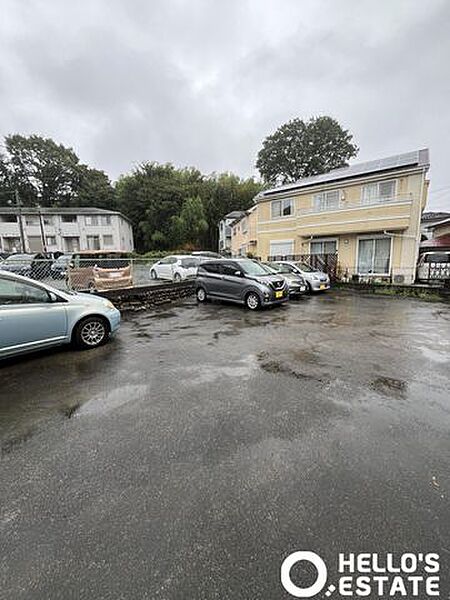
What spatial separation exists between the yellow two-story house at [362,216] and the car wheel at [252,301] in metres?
9.14

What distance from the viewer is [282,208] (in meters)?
19.1

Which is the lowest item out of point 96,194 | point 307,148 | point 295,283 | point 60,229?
point 295,283

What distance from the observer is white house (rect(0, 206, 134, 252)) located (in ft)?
116

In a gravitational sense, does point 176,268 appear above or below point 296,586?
above

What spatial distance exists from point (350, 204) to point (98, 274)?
14.2 meters

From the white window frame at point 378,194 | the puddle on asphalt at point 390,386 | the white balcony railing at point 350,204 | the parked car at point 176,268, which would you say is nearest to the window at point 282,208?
the white balcony railing at point 350,204

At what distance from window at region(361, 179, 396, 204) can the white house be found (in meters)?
31.3

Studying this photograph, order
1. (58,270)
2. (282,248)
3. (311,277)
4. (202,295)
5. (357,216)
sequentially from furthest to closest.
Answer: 1. (282,248)
2. (357,216)
3. (311,277)
4. (202,295)
5. (58,270)

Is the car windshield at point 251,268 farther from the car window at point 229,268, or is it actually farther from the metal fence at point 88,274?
the metal fence at point 88,274

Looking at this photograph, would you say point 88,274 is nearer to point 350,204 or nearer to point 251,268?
point 251,268

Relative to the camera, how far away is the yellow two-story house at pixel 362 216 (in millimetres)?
13797

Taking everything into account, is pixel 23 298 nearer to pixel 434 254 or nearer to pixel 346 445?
pixel 346 445
